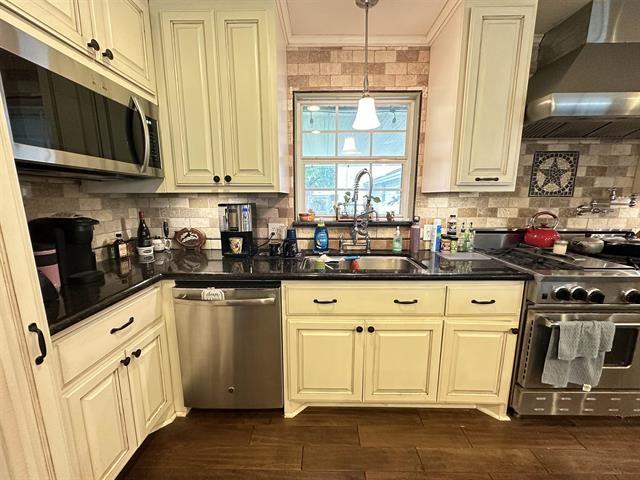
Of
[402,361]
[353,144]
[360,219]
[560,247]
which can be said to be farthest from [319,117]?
[560,247]

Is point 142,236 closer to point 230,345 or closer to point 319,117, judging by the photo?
point 230,345

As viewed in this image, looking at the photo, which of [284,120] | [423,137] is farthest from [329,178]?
[423,137]

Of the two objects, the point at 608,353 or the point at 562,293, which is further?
the point at 608,353

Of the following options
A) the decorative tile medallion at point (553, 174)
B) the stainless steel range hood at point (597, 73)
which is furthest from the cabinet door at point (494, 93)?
the decorative tile medallion at point (553, 174)

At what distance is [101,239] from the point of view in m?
1.78

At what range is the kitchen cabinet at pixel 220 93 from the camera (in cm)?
163

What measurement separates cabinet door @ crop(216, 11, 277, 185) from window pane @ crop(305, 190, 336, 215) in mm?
560

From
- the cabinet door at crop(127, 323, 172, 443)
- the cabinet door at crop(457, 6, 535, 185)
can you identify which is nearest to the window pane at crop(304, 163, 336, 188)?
the cabinet door at crop(457, 6, 535, 185)

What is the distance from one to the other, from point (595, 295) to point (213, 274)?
2156mm

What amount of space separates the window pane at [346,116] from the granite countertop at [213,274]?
1.20 metres

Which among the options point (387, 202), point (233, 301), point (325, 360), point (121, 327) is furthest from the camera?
point (387, 202)

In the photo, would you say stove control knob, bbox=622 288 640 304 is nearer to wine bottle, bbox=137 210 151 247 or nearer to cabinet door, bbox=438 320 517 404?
cabinet door, bbox=438 320 517 404

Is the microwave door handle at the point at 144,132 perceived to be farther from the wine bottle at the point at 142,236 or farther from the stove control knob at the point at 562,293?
the stove control knob at the point at 562,293

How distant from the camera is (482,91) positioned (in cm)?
171
